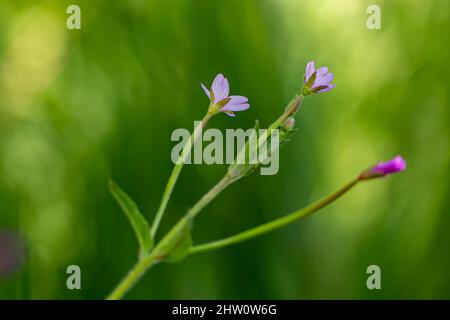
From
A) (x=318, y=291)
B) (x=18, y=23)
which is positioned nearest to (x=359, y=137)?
(x=318, y=291)

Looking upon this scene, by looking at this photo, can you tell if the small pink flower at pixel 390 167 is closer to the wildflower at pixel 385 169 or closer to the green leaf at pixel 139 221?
the wildflower at pixel 385 169

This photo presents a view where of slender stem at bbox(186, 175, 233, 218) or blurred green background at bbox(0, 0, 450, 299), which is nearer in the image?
slender stem at bbox(186, 175, 233, 218)

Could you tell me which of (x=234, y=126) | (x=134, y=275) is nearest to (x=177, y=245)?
(x=134, y=275)

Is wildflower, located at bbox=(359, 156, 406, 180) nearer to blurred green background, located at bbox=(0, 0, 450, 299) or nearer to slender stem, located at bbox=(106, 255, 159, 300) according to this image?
slender stem, located at bbox=(106, 255, 159, 300)

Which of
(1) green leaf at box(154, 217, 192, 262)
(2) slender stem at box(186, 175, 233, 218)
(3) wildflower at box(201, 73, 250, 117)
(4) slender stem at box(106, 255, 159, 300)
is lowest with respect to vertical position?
(4) slender stem at box(106, 255, 159, 300)

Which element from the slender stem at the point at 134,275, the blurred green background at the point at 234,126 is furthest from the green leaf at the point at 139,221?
the blurred green background at the point at 234,126

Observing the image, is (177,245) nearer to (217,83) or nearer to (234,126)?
(217,83)

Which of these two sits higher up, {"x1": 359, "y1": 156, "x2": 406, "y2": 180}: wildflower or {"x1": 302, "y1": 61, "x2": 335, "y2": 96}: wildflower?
{"x1": 302, "y1": 61, "x2": 335, "y2": 96}: wildflower

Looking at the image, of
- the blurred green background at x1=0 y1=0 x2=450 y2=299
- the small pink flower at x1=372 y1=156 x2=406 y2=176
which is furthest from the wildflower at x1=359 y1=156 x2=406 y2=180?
the blurred green background at x1=0 y1=0 x2=450 y2=299
